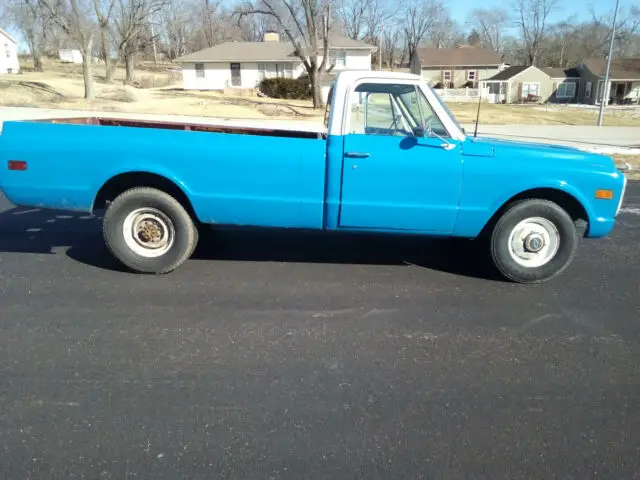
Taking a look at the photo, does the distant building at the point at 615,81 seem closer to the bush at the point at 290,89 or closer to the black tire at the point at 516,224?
the bush at the point at 290,89

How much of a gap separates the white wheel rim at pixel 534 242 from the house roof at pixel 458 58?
68124 mm

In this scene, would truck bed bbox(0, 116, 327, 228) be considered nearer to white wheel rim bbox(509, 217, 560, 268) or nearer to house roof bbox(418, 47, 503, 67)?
white wheel rim bbox(509, 217, 560, 268)

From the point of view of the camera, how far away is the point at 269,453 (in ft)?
8.71

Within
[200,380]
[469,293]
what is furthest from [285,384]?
[469,293]

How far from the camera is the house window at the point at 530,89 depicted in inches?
2468

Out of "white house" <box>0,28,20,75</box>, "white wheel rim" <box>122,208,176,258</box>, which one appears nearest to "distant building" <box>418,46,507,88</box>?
"white house" <box>0,28,20,75</box>

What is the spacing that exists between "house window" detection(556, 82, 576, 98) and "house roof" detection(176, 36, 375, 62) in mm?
27013

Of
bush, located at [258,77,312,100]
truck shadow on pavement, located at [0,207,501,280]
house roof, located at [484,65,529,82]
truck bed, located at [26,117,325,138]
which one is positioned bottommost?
truck shadow on pavement, located at [0,207,501,280]

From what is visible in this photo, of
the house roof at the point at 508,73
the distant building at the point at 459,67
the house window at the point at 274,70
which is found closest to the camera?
the house window at the point at 274,70

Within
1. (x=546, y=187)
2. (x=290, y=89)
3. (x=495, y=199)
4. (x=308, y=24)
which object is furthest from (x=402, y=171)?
(x=290, y=89)

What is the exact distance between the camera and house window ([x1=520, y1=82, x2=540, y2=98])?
206 ft

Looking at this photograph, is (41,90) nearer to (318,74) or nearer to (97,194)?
(318,74)

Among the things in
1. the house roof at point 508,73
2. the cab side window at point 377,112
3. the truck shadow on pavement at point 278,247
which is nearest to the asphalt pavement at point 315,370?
the truck shadow on pavement at point 278,247

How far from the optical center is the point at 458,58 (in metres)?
68.9
